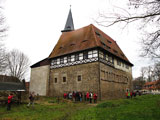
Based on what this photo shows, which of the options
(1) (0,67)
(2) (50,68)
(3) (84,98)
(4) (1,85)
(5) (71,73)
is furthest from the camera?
(2) (50,68)

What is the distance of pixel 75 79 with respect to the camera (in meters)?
21.3

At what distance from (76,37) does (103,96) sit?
1176cm

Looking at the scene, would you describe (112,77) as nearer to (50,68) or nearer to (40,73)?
(50,68)

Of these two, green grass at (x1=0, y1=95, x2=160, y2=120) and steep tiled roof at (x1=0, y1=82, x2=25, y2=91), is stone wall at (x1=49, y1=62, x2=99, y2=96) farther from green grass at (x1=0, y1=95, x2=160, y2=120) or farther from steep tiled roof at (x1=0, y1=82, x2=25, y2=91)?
green grass at (x1=0, y1=95, x2=160, y2=120)

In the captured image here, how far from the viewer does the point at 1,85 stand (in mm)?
15328

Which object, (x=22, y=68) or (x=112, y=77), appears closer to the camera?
(x=112, y=77)

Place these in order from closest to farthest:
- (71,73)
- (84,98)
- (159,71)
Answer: (84,98) → (71,73) → (159,71)

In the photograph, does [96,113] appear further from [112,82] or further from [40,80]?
[40,80]

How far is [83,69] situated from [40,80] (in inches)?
390

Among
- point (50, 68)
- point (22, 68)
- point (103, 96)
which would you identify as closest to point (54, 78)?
point (50, 68)

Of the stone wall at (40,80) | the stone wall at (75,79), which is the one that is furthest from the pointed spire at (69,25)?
the stone wall at (75,79)

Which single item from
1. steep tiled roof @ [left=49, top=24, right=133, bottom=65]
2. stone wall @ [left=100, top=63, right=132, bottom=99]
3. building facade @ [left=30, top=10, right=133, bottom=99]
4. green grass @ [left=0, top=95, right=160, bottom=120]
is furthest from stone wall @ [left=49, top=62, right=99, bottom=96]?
green grass @ [left=0, top=95, right=160, bottom=120]

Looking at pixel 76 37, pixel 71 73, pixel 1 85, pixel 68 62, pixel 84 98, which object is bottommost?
pixel 84 98

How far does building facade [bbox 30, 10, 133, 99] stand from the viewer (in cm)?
1977
